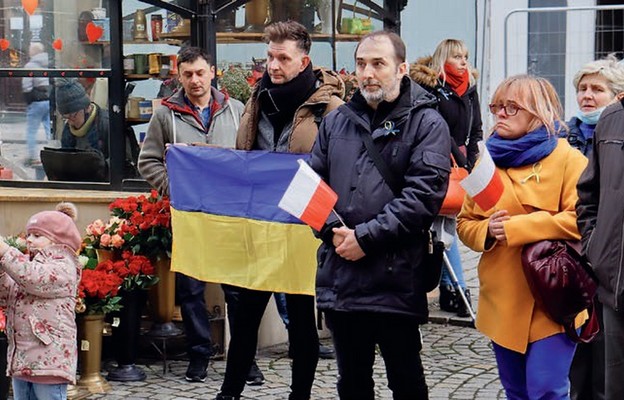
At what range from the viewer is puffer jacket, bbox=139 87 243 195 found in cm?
757

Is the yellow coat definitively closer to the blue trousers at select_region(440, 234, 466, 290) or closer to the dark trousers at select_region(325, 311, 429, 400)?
the dark trousers at select_region(325, 311, 429, 400)

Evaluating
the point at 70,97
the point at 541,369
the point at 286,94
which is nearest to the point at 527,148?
the point at 541,369

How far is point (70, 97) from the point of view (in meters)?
8.92

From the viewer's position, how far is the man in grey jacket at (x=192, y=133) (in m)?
7.55

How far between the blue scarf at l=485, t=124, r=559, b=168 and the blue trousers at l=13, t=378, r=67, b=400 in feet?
7.48

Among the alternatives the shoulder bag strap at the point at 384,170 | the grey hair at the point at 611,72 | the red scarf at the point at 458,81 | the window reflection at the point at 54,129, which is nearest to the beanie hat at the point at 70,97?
the window reflection at the point at 54,129

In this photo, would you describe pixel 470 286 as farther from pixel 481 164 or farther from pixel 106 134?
pixel 481 164

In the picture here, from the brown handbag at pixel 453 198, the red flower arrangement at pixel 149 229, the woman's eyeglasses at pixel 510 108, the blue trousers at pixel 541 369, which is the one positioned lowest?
the blue trousers at pixel 541 369

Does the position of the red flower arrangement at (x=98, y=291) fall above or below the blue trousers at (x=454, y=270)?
above

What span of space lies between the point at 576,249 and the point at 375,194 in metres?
0.86

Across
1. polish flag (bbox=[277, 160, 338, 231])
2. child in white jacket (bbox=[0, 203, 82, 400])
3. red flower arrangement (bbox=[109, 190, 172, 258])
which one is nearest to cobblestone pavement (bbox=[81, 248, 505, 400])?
red flower arrangement (bbox=[109, 190, 172, 258])

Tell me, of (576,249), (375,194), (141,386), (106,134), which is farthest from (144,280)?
(576,249)

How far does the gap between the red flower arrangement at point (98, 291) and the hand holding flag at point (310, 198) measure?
2.20 m

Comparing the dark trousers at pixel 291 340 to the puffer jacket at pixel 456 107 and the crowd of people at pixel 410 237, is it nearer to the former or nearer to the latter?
the crowd of people at pixel 410 237
